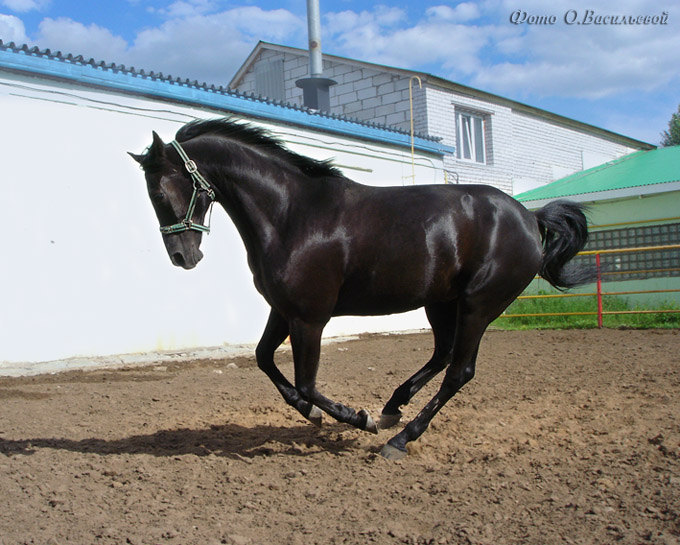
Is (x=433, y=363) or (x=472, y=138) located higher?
(x=472, y=138)

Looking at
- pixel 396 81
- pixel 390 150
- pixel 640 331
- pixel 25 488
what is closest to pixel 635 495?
pixel 25 488

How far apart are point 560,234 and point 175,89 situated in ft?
21.4

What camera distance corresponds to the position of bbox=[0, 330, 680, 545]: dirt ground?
2.84 metres

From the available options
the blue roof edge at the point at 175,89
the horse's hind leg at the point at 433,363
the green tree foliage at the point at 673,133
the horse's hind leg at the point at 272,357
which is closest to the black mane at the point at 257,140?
the horse's hind leg at the point at 272,357

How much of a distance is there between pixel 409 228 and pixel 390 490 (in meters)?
1.59

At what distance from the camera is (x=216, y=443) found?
A: 14.4 ft

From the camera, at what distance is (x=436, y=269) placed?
13.6 feet

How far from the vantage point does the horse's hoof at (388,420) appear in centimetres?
461

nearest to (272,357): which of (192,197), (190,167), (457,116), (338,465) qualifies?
(338,465)

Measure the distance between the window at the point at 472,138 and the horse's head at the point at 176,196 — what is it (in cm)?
1549

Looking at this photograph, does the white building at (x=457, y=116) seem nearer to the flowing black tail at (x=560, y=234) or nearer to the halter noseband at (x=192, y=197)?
the flowing black tail at (x=560, y=234)

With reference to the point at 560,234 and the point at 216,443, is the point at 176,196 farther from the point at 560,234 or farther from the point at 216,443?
the point at 560,234

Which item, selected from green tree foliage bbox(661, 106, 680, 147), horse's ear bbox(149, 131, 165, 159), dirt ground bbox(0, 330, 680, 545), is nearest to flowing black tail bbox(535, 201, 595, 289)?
dirt ground bbox(0, 330, 680, 545)

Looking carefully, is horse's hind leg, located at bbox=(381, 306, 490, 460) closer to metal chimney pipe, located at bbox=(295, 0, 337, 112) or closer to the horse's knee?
the horse's knee
